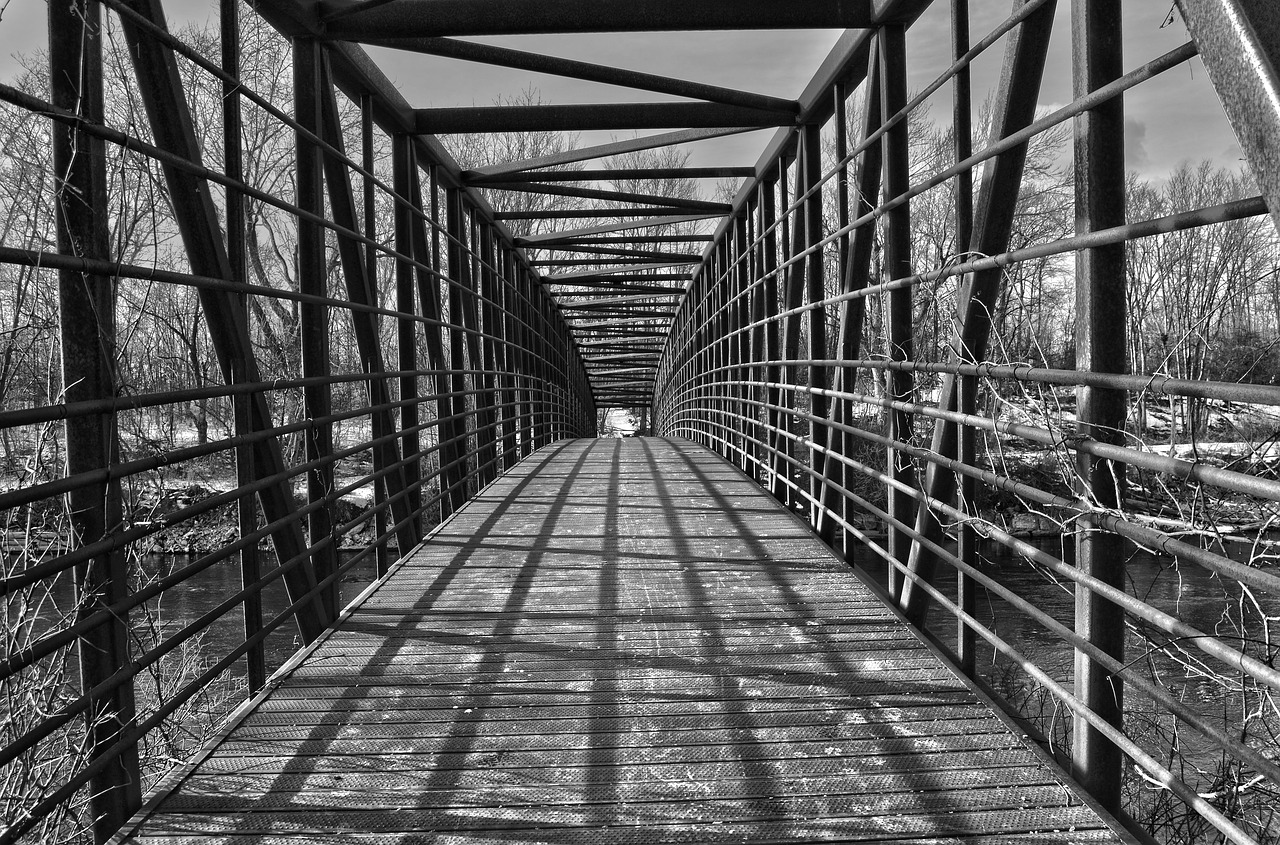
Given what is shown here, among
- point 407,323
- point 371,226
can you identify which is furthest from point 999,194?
point 407,323

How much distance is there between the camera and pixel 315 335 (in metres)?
3.79

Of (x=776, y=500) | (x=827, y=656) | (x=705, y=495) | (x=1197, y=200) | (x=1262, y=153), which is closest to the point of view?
(x=1262, y=153)

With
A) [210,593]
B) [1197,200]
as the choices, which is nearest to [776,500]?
[1197,200]

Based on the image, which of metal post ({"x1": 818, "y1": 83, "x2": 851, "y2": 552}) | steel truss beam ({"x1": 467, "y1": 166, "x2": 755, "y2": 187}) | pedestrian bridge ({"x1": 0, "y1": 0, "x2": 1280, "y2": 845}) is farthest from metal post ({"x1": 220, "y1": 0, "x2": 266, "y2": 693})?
steel truss beam ({"x1": 467, "y1": 166, "x2": 755, "y2": 187})

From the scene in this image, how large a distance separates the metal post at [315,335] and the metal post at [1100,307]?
265cm

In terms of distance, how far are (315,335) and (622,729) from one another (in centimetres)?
203

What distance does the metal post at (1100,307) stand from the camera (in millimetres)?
2119

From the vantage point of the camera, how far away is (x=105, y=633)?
7.07 ft

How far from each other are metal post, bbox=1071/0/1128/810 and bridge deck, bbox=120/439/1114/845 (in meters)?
Result: 0.49

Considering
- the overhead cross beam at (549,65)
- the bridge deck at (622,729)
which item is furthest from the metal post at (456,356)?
the bridge deck at (622,729)

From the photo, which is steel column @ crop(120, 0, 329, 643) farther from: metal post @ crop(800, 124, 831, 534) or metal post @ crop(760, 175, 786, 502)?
metal post @ crop(760, 175, 786, 502)

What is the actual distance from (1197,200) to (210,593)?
1263 cm

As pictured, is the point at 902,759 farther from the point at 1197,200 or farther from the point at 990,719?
the point at 1197,200

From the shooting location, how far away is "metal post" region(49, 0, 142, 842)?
2.10 metres
